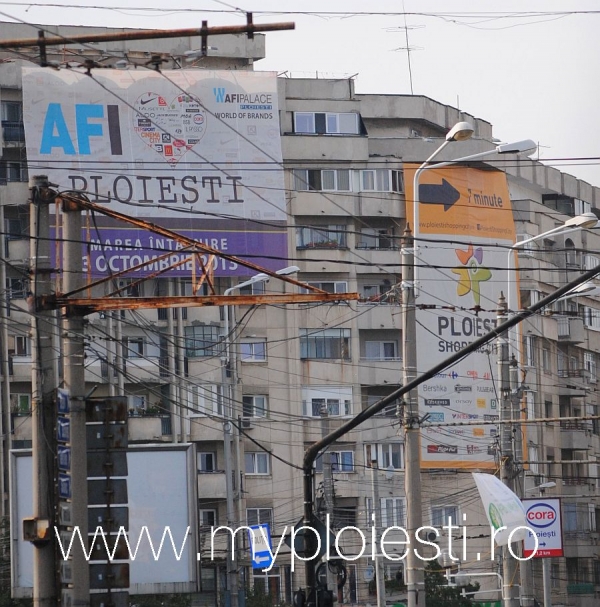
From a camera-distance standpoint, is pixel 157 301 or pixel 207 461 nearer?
pixel 157 301

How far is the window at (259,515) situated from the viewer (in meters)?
67.1

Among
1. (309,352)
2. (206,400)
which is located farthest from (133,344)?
(309,352)

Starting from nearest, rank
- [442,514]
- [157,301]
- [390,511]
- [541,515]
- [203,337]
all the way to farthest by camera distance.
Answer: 1. [157,301]
2. [541,515]
3. [203,337]
4. [390,511]
5. [442,514]

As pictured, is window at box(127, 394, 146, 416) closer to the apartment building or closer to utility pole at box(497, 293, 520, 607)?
the apartment building

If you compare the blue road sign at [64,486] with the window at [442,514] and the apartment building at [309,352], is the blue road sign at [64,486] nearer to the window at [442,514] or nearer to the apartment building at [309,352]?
the apartment building at [309,352]

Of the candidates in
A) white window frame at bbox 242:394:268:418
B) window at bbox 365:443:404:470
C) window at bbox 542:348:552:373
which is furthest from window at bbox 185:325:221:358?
window at bbox 542:348:552:373

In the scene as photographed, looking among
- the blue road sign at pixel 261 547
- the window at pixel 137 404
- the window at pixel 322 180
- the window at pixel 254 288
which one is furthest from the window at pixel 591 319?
the blue road sign at pixel 261 547

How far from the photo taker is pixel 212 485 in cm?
6397

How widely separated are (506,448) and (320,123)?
38301 millimetres

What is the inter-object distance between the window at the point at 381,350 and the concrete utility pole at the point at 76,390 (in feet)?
163

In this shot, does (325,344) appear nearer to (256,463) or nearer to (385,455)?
(385,455)

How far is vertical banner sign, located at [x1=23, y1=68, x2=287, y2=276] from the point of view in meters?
61.8

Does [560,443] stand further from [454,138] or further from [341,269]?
[454,138]

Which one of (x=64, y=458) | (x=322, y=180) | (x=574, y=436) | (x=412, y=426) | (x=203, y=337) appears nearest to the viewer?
(x=64, y=458)
